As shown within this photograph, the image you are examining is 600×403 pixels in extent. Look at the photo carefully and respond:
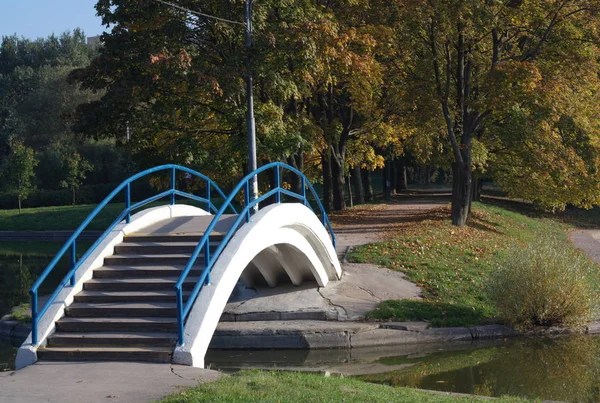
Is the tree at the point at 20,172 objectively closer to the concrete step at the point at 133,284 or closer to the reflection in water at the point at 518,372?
the concrete step at the point at 133,284

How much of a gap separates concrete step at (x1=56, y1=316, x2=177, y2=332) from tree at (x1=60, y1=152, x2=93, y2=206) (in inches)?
1851

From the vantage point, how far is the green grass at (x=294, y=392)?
26.3ft

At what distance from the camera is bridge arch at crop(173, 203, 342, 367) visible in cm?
1027

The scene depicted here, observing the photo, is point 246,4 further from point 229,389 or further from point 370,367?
point 229,389

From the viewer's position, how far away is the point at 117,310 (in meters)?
11.0

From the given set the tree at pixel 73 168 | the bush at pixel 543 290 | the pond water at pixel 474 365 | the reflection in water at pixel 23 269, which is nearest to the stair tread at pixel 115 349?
the pond water at pixel 474 365

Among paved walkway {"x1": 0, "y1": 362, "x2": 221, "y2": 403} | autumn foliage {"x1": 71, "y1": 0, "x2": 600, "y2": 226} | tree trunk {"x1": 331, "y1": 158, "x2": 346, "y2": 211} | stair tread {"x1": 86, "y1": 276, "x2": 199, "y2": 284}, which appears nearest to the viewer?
paved walkway {"x1": 0, "y1": 362, "x2": 221, "y2": 403}

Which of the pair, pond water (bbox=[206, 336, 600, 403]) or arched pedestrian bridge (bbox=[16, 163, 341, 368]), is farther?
pond water (bbox=[206, 336, 600, 403])

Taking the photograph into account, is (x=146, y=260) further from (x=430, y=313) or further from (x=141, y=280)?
(x=430, y=313)

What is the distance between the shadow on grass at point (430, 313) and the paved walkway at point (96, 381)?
22.1 ft

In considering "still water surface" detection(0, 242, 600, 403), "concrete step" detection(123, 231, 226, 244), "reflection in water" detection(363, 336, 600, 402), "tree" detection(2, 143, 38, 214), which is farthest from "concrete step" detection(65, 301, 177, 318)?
"tree" detection(2, 143, 38, 214)

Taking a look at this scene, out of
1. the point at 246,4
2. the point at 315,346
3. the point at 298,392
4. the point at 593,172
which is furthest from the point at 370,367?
the point at 593,172

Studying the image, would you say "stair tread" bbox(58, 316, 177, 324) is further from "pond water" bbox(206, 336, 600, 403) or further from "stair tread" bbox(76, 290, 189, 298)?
"pond water" bbox(206, 336, 600, 403)

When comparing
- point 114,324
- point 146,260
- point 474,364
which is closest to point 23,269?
point 146,260
